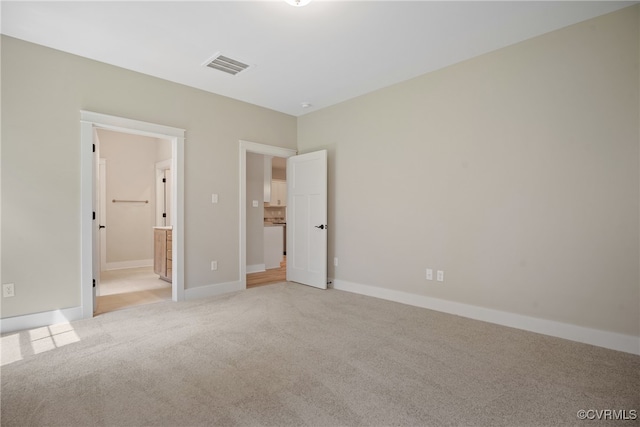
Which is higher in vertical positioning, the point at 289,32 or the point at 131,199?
the point at 289,32

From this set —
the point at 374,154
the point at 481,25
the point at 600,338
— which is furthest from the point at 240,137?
the point at 600,338

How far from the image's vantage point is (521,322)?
3072mm

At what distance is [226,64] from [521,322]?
13.1ft

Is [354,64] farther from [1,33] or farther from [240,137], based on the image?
[1,33]

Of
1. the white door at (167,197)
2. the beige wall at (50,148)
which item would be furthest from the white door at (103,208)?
the beige wall at (50,148)

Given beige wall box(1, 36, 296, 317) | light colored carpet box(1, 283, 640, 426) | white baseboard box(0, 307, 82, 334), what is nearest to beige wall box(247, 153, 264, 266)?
beige wall box(1, 36, 296, 317)

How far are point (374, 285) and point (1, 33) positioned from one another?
15.3 ft

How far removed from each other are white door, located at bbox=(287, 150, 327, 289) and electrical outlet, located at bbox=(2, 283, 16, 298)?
10.7 ft

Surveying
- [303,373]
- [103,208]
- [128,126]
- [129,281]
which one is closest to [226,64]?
[128,126]

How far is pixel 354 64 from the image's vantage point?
354cm

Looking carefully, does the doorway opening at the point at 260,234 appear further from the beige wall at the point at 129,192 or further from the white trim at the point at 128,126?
the white trim at the point at 128,126

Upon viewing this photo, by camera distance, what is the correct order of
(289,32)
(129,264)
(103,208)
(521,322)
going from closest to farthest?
(289,32) < (521,322) < (103,208) < (129,264)

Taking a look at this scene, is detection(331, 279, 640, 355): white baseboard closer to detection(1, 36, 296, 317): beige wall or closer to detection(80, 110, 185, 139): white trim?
detection(1, 36, 296, 317): beige wall

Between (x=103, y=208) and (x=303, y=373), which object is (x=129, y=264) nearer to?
(x=103, y=208)
